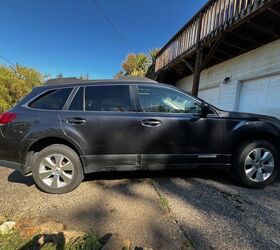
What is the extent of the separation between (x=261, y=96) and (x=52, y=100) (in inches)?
245

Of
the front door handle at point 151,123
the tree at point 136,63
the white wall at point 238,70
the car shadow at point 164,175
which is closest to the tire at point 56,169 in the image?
the car shadow at point 164,175

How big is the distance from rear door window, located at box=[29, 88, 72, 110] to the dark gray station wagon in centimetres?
1

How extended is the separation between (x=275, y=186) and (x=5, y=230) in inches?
161

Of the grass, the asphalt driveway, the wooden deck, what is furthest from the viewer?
the wooden deck

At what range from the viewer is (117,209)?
352cm

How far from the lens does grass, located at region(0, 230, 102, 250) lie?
2566mm

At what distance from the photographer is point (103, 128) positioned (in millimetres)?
4059

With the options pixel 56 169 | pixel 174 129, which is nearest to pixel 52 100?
pixel 56 169

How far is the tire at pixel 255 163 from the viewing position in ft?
14.0

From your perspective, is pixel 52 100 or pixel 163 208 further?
pixel 52 100

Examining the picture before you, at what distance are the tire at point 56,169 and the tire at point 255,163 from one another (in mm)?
2551

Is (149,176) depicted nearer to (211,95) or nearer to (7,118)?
(7,118)

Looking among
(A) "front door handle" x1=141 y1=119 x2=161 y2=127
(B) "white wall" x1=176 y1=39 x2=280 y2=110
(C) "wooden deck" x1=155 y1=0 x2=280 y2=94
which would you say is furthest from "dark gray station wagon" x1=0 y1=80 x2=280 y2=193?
(B) "white wall" x1=176 y1=39 x2=280 y2=110

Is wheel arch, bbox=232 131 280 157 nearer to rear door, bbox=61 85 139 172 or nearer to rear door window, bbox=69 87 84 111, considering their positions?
rear door, bbox=61 85 139 172
